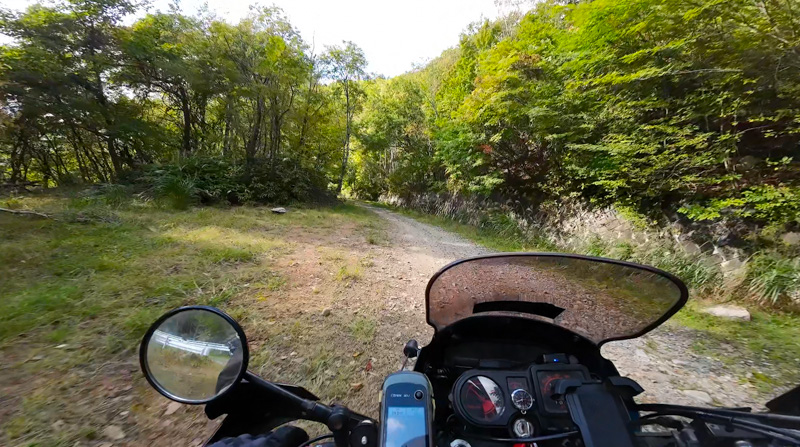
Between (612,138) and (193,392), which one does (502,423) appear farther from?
(612,138)

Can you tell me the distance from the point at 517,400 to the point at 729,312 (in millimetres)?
4485

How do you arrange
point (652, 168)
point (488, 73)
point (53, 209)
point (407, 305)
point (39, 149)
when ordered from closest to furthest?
point (407, 305) < point (652, 168) < point (53, 209) < point (488, 73) < point (39, 149)

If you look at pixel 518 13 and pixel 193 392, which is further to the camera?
pixel 518 13

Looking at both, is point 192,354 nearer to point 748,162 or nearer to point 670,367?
point 670,367

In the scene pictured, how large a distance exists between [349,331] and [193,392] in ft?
6.57

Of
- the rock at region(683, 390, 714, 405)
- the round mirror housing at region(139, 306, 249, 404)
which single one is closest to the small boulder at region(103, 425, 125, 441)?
the round mirror housing at region(139, 306, 249, 404)

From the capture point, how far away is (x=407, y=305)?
12.0ft

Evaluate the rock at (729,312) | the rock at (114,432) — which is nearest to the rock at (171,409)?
the rock at (114,432)

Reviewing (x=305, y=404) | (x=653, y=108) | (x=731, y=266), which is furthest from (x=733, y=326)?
(x=305, y=404)

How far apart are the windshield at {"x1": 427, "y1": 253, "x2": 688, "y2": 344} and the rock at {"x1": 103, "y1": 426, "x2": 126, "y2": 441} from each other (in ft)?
6.21

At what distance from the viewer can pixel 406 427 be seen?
0.73 metres

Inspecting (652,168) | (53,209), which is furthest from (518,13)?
(53,209)

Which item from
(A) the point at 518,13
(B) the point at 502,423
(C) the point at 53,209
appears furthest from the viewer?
(A) the point at 518,13

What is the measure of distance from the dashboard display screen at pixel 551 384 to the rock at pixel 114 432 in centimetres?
221
